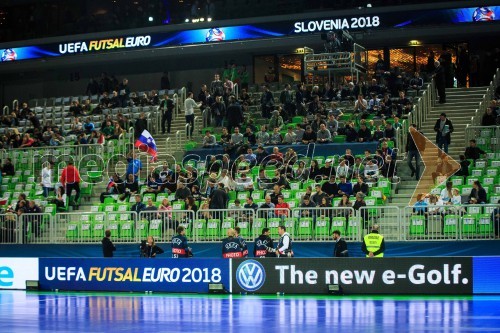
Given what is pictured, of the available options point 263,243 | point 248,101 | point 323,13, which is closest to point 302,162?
point 263,243

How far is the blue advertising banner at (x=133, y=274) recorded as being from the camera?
24.1m

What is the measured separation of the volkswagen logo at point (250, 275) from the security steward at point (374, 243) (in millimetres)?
2779

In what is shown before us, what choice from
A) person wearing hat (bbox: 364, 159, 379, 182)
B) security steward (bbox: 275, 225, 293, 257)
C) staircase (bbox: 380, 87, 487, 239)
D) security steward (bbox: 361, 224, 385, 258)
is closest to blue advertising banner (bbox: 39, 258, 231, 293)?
security steward (bbox: 275, 225, 293, 257)

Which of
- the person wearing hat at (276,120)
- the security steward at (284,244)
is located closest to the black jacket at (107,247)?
the security steward at (284,244)

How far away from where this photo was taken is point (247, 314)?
18469 mm

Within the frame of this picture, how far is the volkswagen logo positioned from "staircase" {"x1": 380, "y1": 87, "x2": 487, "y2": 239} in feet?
12.4

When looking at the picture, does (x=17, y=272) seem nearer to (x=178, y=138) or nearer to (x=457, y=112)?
(x=178, y=138)

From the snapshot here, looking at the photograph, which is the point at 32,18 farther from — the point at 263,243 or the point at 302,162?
the point at 263,243

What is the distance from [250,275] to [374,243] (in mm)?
3341

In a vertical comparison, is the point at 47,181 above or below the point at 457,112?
below

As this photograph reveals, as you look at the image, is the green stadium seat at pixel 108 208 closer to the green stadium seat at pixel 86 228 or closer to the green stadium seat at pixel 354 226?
the green stadium seat at pixel 86 228

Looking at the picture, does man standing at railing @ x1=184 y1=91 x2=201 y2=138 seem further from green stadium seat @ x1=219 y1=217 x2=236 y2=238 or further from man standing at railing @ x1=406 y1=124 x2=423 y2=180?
man standing at railing @ x1=406 y1=124 x2=423 y2=180

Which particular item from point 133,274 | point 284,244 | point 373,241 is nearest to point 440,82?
point 373,241

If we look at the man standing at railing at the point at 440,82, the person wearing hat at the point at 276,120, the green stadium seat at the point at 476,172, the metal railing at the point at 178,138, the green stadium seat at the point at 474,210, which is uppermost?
the man standing at railing at the point at 440,82
